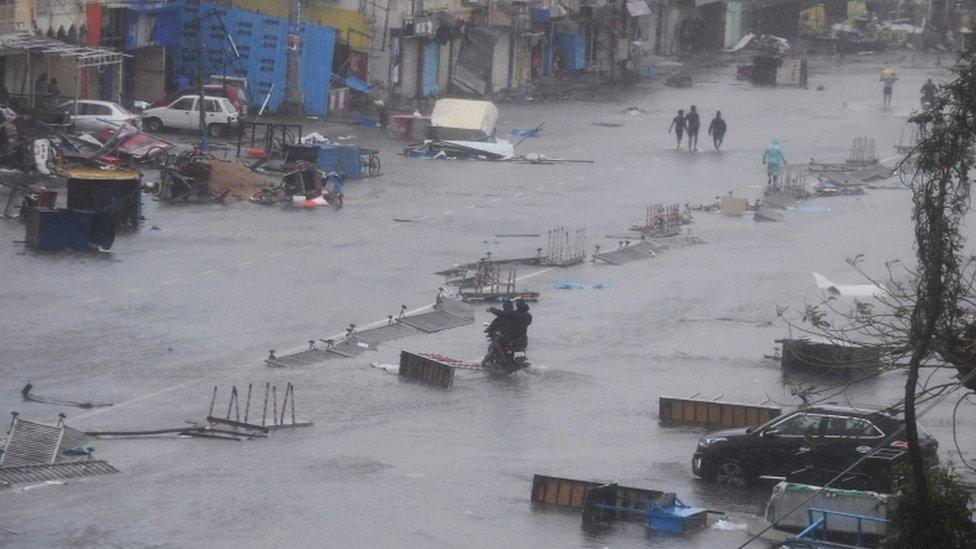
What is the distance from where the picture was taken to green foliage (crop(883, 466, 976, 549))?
39.4 ft

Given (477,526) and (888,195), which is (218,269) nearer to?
(477,526)

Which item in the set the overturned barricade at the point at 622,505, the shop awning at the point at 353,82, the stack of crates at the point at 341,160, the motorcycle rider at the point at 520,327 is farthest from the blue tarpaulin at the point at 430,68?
the overturned barricade at the point at 622,505

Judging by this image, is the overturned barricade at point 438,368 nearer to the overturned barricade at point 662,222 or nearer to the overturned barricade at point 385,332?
the overturned barricade at point 385,332

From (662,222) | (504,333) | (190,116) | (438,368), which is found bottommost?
(438,368)

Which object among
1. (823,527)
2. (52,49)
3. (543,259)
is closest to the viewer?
(823,527)

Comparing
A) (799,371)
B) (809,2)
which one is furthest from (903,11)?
(799,371)

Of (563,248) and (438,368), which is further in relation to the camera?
(563,248)

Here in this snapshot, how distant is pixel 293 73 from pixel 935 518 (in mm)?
38221

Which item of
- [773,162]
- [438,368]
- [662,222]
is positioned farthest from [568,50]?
[438,368]

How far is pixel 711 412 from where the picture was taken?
20375 millimetres

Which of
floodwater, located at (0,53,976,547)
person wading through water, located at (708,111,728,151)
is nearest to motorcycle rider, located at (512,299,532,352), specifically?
floodwater, located at (0,53,976,547)

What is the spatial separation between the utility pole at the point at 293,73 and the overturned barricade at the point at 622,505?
32.0m

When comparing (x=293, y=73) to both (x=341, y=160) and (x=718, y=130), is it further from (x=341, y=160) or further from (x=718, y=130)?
(x=718, y=130)

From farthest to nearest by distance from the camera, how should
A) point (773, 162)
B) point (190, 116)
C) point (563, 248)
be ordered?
point (190, 116) → point (773, 162) → point (563, 248)
